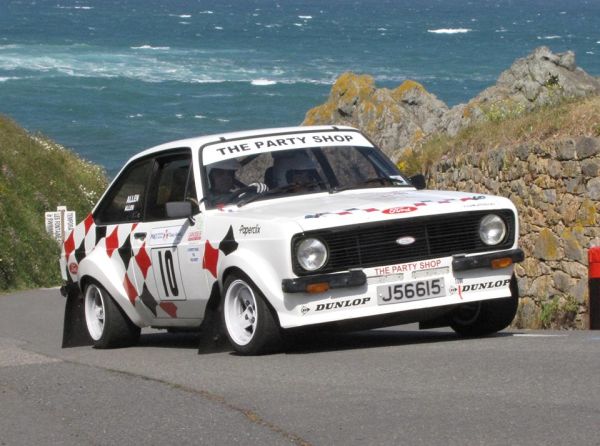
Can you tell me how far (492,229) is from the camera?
35.4 ft

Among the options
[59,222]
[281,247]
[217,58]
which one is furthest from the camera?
[217,58]

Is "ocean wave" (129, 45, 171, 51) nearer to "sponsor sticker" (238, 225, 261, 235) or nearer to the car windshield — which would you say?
the car windshield

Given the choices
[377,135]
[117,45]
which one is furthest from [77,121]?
[117,45]

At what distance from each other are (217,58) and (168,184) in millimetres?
98945

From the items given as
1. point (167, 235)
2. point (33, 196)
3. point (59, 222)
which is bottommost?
point (59, 222)

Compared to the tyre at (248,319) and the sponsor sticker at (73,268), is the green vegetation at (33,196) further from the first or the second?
the tyre at (248,319)

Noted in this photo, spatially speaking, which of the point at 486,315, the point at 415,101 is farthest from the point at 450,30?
the point at 486,315

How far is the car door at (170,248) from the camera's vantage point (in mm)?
11359

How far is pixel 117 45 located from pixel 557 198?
106244 millimetres

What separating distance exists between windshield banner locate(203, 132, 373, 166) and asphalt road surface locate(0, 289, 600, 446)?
1.53 m

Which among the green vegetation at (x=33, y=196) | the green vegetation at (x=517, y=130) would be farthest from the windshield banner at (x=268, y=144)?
the green vegetation at (x=33, y=196)

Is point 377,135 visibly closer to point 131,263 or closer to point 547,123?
point 547,123

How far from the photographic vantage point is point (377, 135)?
117 feet

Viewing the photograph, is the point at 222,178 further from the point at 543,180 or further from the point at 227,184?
the point at 543,180
